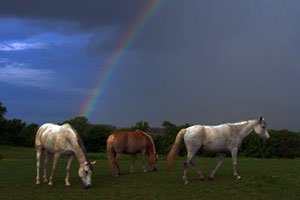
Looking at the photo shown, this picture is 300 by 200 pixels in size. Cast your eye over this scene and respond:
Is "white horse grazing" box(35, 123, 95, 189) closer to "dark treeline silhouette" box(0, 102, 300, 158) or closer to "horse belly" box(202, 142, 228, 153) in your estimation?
"horse belly" box(202, 142, 228, 153)

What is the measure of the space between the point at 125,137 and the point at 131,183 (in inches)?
139

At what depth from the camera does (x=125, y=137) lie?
54.3 ft

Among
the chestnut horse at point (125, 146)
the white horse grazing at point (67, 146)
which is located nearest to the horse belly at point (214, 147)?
the white horse grazing at point (67, 146)

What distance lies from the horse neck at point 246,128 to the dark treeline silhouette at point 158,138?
23.8 m

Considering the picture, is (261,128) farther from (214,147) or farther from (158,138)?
(158,138)

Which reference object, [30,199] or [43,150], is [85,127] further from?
[30,199]

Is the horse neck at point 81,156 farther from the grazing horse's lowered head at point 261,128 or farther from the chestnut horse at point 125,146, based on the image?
the grazing horse's lowered head at point 261,128

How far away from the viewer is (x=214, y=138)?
12.8 meters

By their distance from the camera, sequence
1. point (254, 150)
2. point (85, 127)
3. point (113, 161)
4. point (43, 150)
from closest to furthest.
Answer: point (43, 150), point (113, 161), point (254, 150), point (85, 127)

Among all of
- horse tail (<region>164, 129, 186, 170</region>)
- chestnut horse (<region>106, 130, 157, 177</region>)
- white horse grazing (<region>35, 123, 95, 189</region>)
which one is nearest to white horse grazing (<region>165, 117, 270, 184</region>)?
horse tail (<region>164, 129, 186, 170</region>)

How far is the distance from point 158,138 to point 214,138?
2929cm

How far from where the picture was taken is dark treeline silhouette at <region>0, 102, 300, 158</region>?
37156 millimetres

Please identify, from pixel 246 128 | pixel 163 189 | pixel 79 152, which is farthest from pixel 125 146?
pixel 246 128

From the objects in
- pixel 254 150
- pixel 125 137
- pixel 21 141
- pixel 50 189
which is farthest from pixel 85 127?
pixel 50 189
